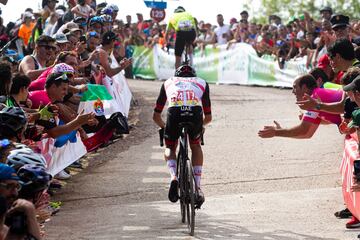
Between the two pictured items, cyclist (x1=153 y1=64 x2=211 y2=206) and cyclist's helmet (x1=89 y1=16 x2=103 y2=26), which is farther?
cyclist's helmet (x1=89 y1=16 x2=103 y2=26)

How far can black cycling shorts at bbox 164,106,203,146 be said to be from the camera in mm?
10539

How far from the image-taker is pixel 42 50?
13273 millimetres

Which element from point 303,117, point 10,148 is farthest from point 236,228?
point 10,148

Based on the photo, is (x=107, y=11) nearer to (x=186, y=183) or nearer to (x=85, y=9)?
(x=85, y=9)

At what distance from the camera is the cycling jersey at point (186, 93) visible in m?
10.6

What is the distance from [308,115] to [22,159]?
4939 millimetres

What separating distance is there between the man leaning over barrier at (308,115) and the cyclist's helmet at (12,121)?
306 cm

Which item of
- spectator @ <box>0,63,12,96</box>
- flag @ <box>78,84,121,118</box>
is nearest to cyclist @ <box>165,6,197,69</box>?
flag @ <box>78,84,121,118</box>

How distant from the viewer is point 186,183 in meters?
10.3

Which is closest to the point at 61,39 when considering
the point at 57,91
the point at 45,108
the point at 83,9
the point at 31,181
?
the point at 57,91

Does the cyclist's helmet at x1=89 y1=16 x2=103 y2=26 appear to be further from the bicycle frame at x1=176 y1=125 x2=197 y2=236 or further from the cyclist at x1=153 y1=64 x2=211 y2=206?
the bicycle frame at x1=176 y1=125 x2=197 y2=236

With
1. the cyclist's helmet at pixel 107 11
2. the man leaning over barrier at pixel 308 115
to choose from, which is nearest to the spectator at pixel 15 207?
the man leaning over barrier at pixel 308 115

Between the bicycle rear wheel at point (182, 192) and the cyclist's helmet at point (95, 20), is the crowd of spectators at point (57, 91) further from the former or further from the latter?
the bicycle rear wheel at point (182, 192)

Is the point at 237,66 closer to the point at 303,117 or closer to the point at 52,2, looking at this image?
the point at 52,2
